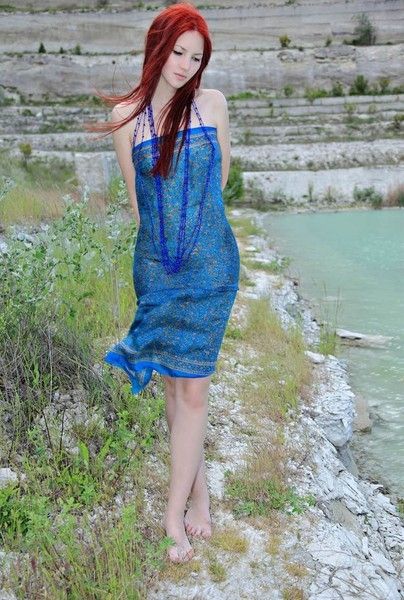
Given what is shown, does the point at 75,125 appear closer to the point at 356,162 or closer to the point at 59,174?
the point at 356,162

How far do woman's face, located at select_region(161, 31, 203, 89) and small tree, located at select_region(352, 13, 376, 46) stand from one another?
42020 millimetres

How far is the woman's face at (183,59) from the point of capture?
7.77 ft

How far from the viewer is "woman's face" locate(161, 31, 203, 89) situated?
2.37 metres

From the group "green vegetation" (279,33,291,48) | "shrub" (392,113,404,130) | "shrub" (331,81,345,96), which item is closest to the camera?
"shrub" (392,113,404,130)

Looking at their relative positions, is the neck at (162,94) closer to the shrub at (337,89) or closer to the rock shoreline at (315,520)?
the rock shoreline at (315,520)

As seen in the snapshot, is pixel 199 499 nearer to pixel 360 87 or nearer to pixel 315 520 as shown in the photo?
A: pixel 315 520

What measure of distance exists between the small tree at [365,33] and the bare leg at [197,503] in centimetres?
4223

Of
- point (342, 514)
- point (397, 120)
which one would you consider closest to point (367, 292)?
point (342, 514)

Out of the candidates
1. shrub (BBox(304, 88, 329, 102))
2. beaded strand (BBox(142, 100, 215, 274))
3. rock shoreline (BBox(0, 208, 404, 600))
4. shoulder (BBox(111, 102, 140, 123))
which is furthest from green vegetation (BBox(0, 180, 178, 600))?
shrub (BBox(304, 88, 329, 102))

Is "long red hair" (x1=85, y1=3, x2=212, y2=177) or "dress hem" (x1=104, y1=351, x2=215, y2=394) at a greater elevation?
"long red hair" (x1=85, y1=3, x2=212, y2=177)

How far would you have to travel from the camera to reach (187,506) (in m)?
2.78

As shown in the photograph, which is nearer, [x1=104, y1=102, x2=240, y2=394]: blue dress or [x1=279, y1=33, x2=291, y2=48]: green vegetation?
[x1=104, y1=102, x2=240, y2=394]: blue dress

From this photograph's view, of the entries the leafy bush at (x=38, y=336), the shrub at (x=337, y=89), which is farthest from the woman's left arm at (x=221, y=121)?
the shrub at (x=337, y=89)

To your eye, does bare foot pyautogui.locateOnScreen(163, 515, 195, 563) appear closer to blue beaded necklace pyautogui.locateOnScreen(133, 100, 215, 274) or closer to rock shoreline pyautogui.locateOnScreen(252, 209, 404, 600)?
rock shoreline pyautogui.locateOnScreen(252, 209, 404, 600)
